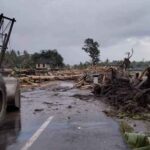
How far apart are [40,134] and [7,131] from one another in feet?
3.73

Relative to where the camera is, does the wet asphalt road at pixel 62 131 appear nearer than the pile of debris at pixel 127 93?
Yes

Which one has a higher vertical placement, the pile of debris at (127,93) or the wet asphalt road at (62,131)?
the pile of debris at (127,93)

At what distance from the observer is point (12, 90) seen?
15242mm

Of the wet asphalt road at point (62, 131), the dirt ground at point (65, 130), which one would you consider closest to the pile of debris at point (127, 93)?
the dirt ground at point (65, 130)

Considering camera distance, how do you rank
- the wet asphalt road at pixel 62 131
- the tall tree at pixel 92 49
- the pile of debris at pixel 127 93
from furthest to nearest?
the tall tree at pixel 92 49 < the pile of debris at pixel 127 93 < the wet asphalt road at pixel 62 131

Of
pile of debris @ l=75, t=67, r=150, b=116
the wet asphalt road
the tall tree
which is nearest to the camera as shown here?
the wet asphalt road

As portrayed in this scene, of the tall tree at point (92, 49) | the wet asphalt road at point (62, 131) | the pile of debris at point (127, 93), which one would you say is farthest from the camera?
the tall tree at point (92, 49)

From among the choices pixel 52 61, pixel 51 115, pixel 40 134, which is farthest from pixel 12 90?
pixel 52 61

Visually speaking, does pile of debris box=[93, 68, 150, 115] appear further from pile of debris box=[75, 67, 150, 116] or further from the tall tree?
the tall tree

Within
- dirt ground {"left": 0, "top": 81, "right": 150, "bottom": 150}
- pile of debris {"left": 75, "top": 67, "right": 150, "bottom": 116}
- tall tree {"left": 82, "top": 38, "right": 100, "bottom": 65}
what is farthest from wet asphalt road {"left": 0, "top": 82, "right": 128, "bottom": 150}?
tall tree {"left": 82, "top": 38, "right": 100, "bottom": 65}

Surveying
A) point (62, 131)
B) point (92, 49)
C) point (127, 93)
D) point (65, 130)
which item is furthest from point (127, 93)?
point (92, 49)

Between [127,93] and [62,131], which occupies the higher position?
[127,93]

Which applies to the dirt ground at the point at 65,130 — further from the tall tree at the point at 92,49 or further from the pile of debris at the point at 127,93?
the tall tree at the point at 92,49

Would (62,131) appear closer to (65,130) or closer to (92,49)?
(65,130)
